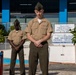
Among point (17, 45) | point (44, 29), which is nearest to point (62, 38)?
point (17, 45)

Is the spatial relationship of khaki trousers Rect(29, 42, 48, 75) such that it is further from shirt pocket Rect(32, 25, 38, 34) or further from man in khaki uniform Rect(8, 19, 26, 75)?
man in khaki uniform Rect(8, 19, 26, 75)

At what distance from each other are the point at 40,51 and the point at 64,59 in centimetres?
1309

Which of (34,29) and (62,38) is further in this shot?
(62,38)

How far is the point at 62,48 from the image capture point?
21969 mm

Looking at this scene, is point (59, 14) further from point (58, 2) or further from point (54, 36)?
point (54, 36)

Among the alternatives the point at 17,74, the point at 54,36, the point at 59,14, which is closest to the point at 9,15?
Result: the point at 59,14

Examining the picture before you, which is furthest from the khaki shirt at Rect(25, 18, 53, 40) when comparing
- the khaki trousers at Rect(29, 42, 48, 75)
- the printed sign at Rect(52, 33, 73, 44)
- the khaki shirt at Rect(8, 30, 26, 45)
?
the printed sign at Rect(52, 33, 73, 44)

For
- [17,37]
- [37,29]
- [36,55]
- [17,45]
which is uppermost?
[37,29]

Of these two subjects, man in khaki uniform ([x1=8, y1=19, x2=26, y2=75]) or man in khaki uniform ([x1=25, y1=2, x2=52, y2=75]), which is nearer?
man in khaki uniform ([x1=25, y1=2, x2=52, y2=75])

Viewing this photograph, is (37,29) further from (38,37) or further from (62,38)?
(62,38)

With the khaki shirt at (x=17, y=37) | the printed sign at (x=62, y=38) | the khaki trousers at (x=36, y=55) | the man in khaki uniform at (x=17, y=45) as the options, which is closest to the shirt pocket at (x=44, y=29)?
the khaki trousers at (x=36, y=55)

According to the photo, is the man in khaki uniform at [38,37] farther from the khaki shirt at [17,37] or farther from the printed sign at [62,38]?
the printed sign at [62,38]

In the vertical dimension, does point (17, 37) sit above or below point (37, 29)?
below

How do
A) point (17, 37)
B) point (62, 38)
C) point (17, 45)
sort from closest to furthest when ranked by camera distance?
point (17, 45)
point (17, 37)
point (62, 38)
